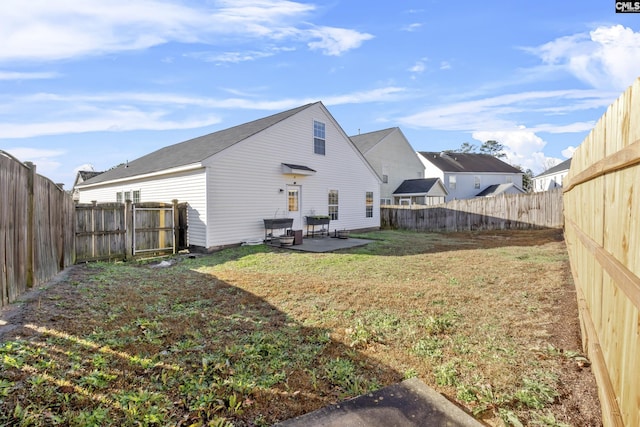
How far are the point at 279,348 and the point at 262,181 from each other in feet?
31.7

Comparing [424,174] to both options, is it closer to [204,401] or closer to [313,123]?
[313,123]

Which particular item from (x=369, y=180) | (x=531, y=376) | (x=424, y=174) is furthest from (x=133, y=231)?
(x=424, y=174)

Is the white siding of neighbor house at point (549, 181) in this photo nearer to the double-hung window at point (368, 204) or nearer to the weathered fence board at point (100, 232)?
the double-hung window at point (368, 204)

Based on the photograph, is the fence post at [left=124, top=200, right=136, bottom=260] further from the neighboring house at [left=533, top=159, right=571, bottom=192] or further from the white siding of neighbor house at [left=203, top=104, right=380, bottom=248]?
the neighboring house at [left=533, top=159, right=571, bottom=192]

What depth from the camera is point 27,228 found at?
4902 millimetres

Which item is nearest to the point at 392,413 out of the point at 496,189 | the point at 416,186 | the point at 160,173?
the point at 160,173

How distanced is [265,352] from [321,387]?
0.89 meters

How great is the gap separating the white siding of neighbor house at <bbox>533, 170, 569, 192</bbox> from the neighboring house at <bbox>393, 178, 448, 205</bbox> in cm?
1360

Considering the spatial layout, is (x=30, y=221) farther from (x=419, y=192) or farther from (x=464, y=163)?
(x=464, y=163)

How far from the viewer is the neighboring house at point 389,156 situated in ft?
87.9

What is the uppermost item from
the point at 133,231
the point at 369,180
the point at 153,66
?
the point at 153,66

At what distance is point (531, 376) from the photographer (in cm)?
275

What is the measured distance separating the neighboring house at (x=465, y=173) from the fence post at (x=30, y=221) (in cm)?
3244

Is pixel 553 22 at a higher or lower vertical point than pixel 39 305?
higher
